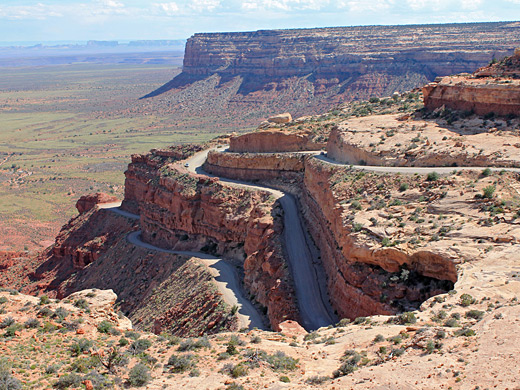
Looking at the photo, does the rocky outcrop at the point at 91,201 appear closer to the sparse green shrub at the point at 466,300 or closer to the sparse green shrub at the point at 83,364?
the sparse green shrub at the point at 83,364

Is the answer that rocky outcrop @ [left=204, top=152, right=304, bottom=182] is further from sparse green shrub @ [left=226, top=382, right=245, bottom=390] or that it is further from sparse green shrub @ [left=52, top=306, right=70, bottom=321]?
sparse green shrub @ [left=226, top=382, right=245, bottom=390]

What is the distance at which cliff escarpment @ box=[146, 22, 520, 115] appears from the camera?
15850cm

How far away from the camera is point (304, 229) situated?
47781 millimetres

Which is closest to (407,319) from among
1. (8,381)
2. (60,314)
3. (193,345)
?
(193,345)

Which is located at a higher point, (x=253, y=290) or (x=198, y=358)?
(x=198, y=358)

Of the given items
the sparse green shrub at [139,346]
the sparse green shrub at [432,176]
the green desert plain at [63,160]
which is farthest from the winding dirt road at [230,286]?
the green desert plain at [63,160]

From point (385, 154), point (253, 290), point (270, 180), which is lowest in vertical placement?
point (253, 290)

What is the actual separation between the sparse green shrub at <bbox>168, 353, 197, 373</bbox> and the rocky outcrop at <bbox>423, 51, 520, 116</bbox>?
31.3 meters

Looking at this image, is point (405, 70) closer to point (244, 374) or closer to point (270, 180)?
point (270, 180)

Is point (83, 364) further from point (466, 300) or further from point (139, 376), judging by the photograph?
point (466, 300)

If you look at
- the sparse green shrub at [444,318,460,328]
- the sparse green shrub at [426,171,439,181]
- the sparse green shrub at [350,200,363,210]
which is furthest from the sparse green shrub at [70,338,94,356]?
the sparse green shrub at [426,171,439,181]

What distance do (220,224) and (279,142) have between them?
32.1 ft

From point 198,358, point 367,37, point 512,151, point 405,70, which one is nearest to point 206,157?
point 512,151

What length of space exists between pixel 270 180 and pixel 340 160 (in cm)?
920
